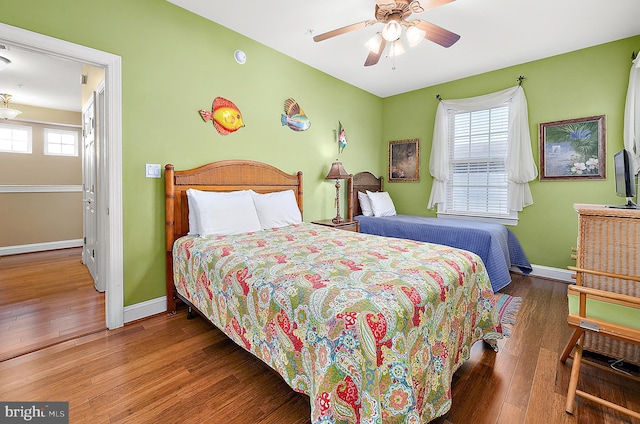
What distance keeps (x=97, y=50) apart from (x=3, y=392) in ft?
7.39

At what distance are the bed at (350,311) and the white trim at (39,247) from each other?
4015mm

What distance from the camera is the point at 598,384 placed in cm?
165

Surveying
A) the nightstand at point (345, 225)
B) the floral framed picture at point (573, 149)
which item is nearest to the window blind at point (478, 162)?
the floral framed picture at point (573, 149)

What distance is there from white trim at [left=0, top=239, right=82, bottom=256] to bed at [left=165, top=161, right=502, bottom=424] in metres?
4.02

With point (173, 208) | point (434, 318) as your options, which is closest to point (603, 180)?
point (434, 318)

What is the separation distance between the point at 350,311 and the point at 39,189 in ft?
19.7

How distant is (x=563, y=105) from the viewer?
341 cm

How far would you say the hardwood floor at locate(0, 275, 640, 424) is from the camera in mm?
1422

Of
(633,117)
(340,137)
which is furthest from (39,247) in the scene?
(633,117)

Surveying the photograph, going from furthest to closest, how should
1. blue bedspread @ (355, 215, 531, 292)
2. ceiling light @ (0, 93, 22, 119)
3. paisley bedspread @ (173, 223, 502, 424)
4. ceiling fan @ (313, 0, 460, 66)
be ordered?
1. ceiling light @ (0, 93, 22, 119)
2. blue bedspread @ (355, 215, 531, 292)
3. ceiling fan @ (313, 0, 460, 66)
4. paisley bedspread @ (173, 223, 502, 424)

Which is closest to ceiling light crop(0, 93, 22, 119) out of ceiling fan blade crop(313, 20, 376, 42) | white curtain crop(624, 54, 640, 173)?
ceiling fan blade crop(313, 20, 376, 42)

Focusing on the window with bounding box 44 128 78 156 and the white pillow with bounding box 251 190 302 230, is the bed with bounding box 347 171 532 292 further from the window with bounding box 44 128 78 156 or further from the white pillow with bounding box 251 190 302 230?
the window with bounding box 44 128 78 156

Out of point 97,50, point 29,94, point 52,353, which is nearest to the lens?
point 52,353

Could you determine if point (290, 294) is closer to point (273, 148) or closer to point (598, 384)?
point (598, 384)
